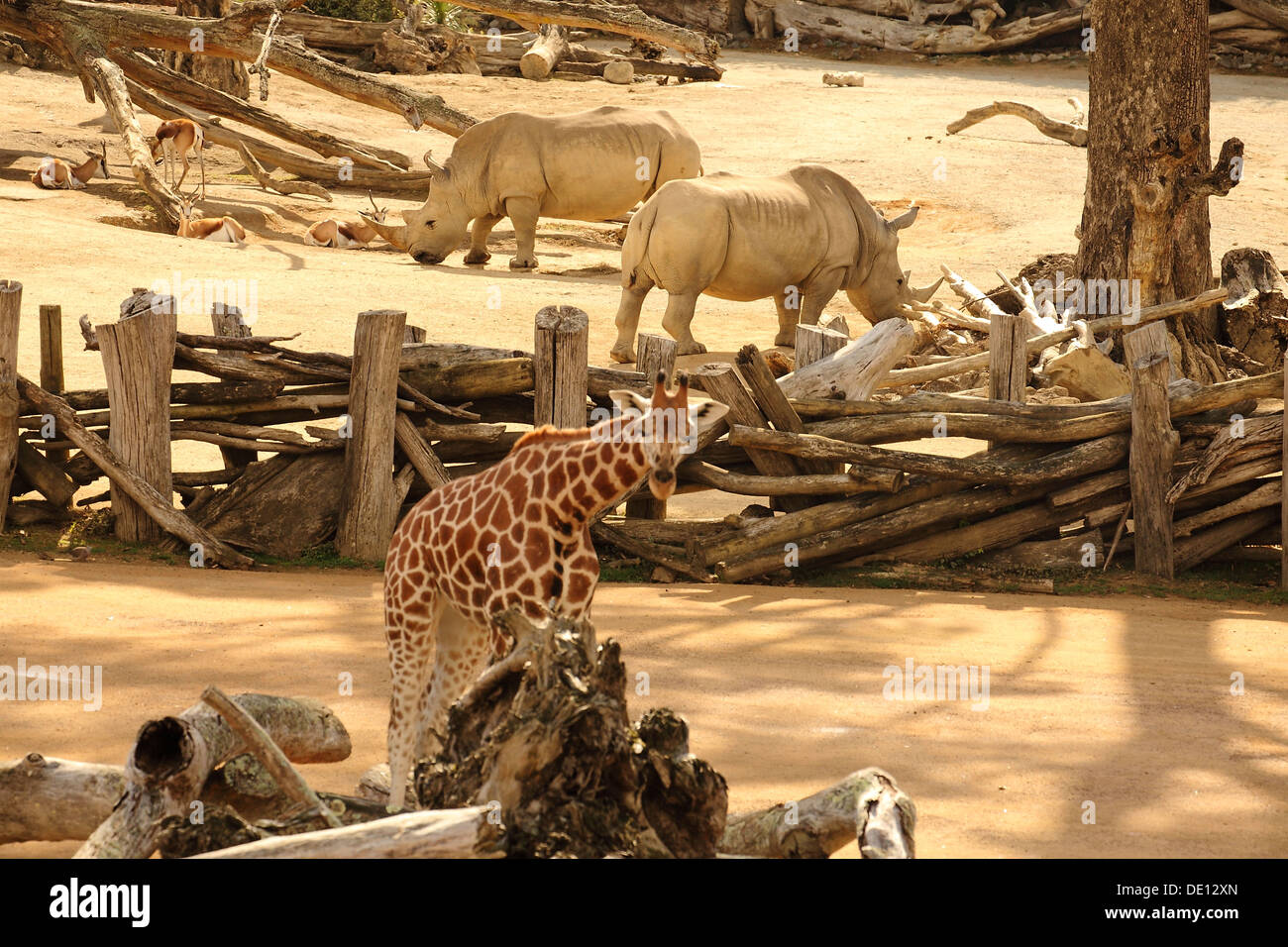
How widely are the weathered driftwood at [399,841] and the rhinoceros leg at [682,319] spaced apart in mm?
10520

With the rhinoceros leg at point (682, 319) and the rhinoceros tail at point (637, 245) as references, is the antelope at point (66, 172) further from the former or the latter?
the rhinoceros leg at point (682, 319)

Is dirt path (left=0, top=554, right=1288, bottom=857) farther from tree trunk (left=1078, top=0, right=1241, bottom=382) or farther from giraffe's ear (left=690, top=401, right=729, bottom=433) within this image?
tree trunk (left=1078, top=0, right=1241, bottom=382)

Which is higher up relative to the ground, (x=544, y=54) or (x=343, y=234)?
(x=544, y=54)

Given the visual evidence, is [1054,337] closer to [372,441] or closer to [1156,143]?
[1156,143]

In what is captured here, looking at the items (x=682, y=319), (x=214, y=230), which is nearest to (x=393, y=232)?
(x=214, y=230)

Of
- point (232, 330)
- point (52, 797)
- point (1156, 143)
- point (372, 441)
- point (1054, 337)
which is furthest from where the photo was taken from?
point (1156, 143)

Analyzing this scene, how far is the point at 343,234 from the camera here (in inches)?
726

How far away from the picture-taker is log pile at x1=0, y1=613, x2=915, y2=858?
3.23 metres

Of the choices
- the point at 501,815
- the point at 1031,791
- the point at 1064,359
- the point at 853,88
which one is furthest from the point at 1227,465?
the point at 853,88

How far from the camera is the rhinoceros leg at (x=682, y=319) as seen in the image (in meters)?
13.5

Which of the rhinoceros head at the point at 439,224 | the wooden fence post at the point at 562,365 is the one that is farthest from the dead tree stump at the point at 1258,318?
the rhinoceros head at the point at 439,224

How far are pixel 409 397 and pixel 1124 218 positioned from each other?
7.37m

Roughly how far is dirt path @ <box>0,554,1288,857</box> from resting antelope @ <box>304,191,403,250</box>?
10484 mm

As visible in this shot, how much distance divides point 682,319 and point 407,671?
30.0 feet
